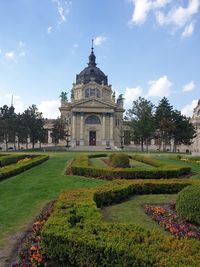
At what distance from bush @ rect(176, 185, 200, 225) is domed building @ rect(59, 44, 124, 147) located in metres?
67.8

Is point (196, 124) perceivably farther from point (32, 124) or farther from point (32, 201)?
point (32, 201)

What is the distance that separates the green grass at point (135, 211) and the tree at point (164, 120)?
47.7 metres

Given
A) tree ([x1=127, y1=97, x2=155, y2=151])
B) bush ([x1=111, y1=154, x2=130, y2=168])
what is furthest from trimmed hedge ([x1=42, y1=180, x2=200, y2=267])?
tree ([x1=127, y1=97, x2=155, y2=151])

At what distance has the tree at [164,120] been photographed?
5866cm

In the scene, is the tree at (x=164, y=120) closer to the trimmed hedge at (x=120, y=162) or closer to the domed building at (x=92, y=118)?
the domed building at (x=92, y=118)

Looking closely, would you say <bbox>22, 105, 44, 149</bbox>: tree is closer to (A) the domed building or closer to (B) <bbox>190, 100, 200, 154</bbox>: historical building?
(A) the domed building

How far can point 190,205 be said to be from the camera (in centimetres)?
800

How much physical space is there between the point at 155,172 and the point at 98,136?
63.4 meters

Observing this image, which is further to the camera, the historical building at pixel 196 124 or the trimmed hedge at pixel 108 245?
the historical building at pixel 196 124

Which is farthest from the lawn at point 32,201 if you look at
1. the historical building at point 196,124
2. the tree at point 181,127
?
the historical building at point 196,124

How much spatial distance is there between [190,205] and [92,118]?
72.9 metres

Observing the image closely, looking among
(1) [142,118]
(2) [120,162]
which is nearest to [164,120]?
(1) [142,118]

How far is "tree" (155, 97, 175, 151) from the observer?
58656 mm

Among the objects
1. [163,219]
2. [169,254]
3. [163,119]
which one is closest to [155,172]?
[163,219]
